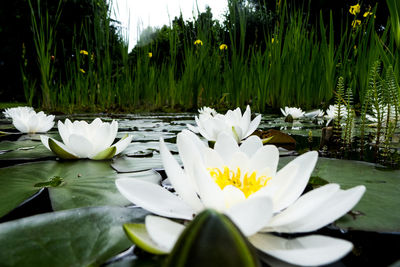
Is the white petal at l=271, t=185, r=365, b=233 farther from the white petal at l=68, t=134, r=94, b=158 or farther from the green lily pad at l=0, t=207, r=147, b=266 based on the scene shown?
the white petal at l=68, t=134, r=94, b=158

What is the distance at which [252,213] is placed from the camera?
36 centimetres

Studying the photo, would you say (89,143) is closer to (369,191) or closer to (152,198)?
(152,198)

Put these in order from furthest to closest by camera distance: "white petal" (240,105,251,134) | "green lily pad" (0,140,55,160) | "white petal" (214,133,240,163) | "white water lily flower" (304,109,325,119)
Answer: "white water lily flower" (304,109,325,119) < "white petal" (240,105,251,134) < "green lily pad" (0,140,55,160) < "white petal" (214,133,240,163)

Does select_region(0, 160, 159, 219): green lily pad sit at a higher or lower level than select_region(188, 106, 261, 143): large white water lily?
lower

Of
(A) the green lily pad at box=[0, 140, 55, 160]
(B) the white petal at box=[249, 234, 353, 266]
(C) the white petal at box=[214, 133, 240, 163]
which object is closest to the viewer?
(B) the white petal at box=[249, 234, 353, 266]

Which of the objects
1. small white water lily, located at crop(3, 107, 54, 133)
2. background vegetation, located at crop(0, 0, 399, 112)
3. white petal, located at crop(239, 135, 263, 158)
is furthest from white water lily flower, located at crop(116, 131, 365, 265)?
background vegetation, located at crop(0, 0, 399, 112)

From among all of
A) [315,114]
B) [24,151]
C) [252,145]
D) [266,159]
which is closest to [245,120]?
[252,145]

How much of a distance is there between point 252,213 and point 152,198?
8.2 inches

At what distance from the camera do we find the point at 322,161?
1012 mm

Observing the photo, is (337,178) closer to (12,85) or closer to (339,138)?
(339,138)

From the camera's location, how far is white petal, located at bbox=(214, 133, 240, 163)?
671 millimetres

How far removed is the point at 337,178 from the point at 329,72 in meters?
2.40

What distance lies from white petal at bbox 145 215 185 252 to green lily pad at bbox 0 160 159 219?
29cm

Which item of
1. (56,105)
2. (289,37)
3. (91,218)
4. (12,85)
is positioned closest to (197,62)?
(289,37)
